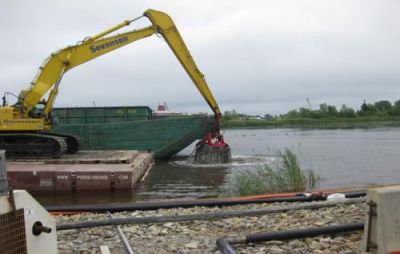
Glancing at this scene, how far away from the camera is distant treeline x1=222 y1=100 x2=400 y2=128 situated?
8294cm

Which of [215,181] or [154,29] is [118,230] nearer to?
[215,181]

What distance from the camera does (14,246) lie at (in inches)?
148

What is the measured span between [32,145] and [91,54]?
3.86 metres

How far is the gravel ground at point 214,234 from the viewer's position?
5602 millimetres

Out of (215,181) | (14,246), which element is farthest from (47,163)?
(14,246)

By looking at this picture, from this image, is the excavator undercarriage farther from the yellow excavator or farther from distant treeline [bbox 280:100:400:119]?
distant treeline [bbox 280:100:400:119]

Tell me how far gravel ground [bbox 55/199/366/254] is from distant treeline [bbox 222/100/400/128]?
72.7 metres

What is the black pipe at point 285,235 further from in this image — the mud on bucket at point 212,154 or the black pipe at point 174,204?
the mud on bucket at point 212,154

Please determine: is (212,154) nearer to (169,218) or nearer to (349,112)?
(169,218)

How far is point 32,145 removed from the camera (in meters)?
17.1

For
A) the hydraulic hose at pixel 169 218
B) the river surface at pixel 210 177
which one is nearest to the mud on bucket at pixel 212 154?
the river surface at pixel 210 177

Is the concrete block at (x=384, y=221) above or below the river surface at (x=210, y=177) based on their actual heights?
above

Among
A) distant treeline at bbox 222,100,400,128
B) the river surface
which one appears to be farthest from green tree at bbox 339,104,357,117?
the river surface

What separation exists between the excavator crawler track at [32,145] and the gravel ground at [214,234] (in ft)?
30.6
